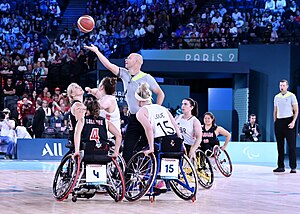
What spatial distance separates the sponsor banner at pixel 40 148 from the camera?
65.5 feet

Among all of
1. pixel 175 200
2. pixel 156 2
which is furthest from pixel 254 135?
pixel 175 200

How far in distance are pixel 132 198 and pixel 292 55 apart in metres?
16.6

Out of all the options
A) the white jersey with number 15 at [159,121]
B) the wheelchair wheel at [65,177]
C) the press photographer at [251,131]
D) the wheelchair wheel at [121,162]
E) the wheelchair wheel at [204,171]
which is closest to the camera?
the wheelchair wheel at [65,177]

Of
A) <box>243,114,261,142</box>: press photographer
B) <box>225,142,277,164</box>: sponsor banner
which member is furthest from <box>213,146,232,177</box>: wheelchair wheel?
<box>243,114,261,142</box>: press photographer

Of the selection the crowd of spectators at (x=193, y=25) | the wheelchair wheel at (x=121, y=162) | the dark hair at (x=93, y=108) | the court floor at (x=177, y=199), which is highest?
the crowd of spectators at (x=193, y=25)

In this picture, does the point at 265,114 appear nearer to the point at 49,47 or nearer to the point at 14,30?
the point at 49,47

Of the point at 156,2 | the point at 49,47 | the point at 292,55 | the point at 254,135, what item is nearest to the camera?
the point at 254,135

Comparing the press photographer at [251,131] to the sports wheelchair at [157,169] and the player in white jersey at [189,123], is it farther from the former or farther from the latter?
the sports wheelchair at [157,169]

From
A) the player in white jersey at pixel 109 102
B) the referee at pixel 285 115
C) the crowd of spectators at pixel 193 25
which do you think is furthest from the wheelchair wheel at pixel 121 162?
the crowd of spectators at pixel 193 25

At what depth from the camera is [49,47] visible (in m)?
27.3

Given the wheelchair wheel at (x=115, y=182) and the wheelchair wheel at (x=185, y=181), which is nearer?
the wheelchair wheel at (x=115, y=182)

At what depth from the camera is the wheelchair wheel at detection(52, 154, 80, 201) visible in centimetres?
931

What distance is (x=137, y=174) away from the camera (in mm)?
9789

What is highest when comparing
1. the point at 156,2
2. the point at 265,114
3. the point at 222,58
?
the point at 156,2
